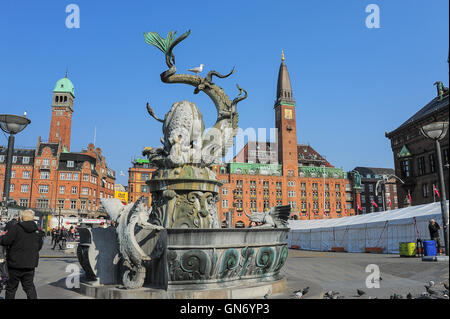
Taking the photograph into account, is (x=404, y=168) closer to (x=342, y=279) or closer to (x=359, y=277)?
(x=359, y=277)

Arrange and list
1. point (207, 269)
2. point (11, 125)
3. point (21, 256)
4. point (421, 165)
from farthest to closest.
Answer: point (421, 165) → point (11, 125) → point (207, 269) → point (21, 256)

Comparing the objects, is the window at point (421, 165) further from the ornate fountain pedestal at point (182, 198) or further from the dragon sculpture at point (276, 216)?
the ornate fountain pedestal at point (182, 198)

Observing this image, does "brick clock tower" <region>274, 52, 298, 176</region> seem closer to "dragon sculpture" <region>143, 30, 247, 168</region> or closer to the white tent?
the white tent

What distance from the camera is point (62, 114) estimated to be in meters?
105

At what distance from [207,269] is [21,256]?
319 cm

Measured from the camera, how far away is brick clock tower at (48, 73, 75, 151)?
103m

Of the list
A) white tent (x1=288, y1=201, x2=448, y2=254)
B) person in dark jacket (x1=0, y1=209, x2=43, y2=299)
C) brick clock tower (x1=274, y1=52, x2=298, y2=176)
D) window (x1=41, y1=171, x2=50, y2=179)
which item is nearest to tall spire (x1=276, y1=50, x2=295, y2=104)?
brick clock tower (x1=274, y1=52, x2=298, y2=176)

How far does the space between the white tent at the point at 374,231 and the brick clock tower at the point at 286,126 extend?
5876 cm

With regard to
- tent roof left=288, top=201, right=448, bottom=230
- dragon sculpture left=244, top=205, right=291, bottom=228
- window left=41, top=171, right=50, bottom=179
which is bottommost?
dragon sculpture left=244, top=205, right=291, bottom=228

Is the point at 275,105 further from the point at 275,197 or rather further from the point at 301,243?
the point at 301,243

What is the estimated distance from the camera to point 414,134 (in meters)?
49.7

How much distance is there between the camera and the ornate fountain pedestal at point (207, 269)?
21.8 ft

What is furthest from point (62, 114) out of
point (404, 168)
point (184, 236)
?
point (184, 236)

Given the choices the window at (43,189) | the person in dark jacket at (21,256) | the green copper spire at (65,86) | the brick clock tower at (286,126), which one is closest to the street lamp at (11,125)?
the person in dark jacket at (21,256)
